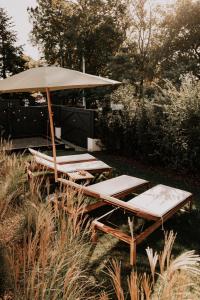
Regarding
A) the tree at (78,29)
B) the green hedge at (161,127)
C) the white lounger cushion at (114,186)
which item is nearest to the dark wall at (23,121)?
the green hedge at (161,127)

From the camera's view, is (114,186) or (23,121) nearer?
(114,186)

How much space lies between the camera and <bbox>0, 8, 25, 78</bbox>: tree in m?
25.0

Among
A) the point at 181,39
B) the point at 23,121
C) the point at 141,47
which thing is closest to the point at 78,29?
the point at 141,47

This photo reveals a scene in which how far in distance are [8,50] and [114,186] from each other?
24.0 meters

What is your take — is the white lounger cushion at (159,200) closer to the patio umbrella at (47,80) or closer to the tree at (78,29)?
the patio umbrella at (47,80)

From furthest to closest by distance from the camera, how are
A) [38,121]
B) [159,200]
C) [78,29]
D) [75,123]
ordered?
[78,29] < [38,121] < [75,123] < [159,200]

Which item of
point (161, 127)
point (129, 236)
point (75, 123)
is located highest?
point (161, 127)

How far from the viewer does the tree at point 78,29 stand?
85.3 feet

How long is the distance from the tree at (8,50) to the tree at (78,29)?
3074 millimetres

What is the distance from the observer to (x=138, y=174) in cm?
730

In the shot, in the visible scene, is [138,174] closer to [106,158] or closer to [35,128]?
[106,158]

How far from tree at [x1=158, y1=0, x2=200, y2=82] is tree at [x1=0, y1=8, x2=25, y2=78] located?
42.5 feet

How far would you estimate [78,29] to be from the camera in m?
25.5

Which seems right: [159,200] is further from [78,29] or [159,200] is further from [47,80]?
[78,29]
